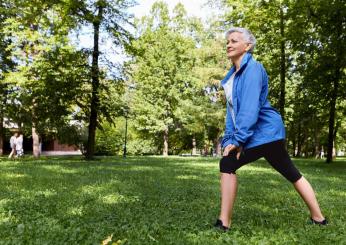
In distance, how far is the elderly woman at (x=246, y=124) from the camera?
5.02 metres

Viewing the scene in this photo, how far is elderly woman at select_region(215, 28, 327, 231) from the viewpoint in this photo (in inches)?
197

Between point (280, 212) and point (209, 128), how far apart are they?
5387 cm

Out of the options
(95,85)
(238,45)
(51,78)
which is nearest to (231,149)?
(238,45)

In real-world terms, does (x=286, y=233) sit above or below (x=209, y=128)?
below

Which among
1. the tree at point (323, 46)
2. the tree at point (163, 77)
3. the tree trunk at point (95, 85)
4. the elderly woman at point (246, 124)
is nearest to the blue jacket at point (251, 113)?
the elderly woman at point (246, 124)

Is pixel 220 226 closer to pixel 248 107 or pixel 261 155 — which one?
pixel 261 155

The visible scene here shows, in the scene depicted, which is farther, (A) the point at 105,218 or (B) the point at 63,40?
(B) the point at 63,40

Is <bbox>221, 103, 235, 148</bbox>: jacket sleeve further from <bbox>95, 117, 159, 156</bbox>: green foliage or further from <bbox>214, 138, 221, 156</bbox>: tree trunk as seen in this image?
<bbox>214, 138, 221, 156</bbox>: tree trunk

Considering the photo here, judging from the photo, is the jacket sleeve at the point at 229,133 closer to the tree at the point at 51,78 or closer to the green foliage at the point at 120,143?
the tree at the point at 51,78

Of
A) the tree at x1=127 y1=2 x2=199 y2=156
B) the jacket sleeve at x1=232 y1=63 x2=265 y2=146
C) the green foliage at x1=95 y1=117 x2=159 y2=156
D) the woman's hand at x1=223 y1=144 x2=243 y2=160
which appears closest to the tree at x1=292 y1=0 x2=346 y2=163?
the jacket sleeve at x1=232 y1=63 x2=265 y2=146

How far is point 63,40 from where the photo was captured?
31.5 meters

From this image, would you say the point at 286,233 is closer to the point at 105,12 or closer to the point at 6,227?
the point at 6,227

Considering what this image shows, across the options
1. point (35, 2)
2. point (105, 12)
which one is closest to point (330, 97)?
point (105, 12)

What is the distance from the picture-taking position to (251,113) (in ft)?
16.3
